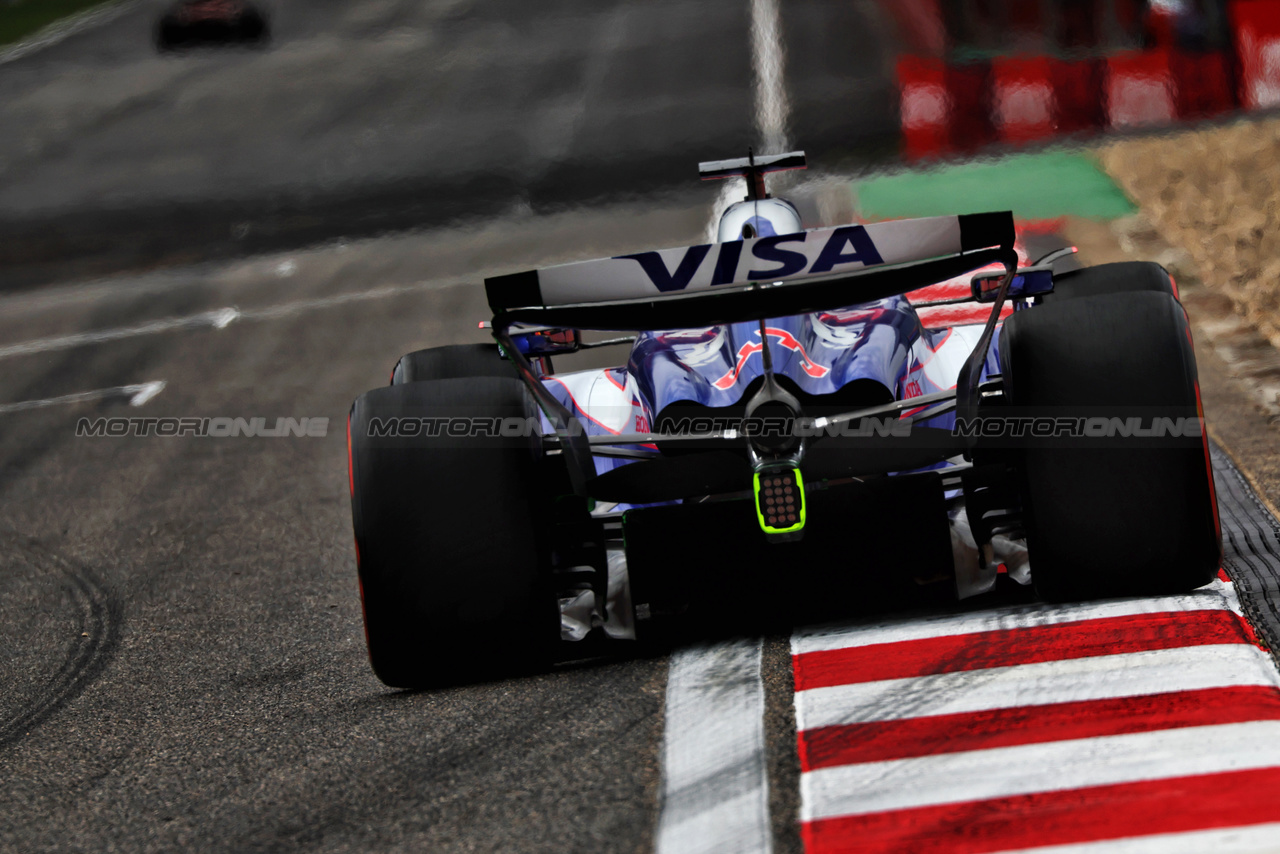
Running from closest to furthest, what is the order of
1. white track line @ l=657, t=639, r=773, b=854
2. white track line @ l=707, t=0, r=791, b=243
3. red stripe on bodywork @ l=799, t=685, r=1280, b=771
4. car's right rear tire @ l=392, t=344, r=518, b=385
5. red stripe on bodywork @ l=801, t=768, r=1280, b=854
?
red stripe on bodywork @ l=801, t=768, r=1280, b=854
white track line @ l=657, t=639, r=773, b=854
red stripe on bodywork @ l=799, t=685, r=1280, b=771
car's right rear tire @ l=392, t=344, r=518, b=385
white track line @ l=707, t=0, r=791, b=243

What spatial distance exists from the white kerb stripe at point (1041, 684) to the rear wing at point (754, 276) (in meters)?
1.04

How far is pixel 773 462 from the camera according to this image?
3.73 metres

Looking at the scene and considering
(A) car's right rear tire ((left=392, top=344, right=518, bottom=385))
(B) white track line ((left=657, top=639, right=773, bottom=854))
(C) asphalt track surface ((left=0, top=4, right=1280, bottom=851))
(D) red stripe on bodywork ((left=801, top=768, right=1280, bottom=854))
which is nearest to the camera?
(D) red stripe on bodywork ((left=801, top=768, right=1280, bottom=854))

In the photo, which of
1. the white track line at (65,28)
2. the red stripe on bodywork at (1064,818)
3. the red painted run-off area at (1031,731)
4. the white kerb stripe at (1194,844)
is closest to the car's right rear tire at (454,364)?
the red painted run-off area at (1031,731)

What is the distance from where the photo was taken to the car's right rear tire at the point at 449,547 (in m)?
3.83

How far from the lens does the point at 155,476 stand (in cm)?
788

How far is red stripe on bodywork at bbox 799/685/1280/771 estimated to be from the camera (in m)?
3.12

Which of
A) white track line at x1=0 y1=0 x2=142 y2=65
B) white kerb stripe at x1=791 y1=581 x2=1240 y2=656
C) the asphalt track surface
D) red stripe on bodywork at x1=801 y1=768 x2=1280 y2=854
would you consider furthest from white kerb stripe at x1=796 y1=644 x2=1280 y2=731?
white track line at x1=0 y1=0 x2=142 y2=65

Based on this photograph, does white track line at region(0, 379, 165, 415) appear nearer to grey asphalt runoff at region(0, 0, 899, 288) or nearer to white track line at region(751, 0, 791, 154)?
grey asphalt runoff at region(0, 0, 899, 288)

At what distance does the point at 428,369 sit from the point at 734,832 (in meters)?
2.96

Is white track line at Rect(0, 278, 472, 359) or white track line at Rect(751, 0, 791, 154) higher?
white track line at Rect(751, 0, 791, 154)

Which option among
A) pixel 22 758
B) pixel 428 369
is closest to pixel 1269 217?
pixel 428 369

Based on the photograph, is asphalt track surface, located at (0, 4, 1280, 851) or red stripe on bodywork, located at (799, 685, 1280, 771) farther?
asphalt track surface, located at (0, 4, 1280, 851)

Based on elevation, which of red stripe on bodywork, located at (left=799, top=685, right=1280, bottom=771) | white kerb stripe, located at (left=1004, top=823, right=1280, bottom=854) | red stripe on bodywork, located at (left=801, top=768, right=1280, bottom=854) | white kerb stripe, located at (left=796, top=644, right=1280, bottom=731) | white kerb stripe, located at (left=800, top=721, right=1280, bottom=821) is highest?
white kerb stripe, located at (left=1004, top=823, right=1280, bottom=854)
